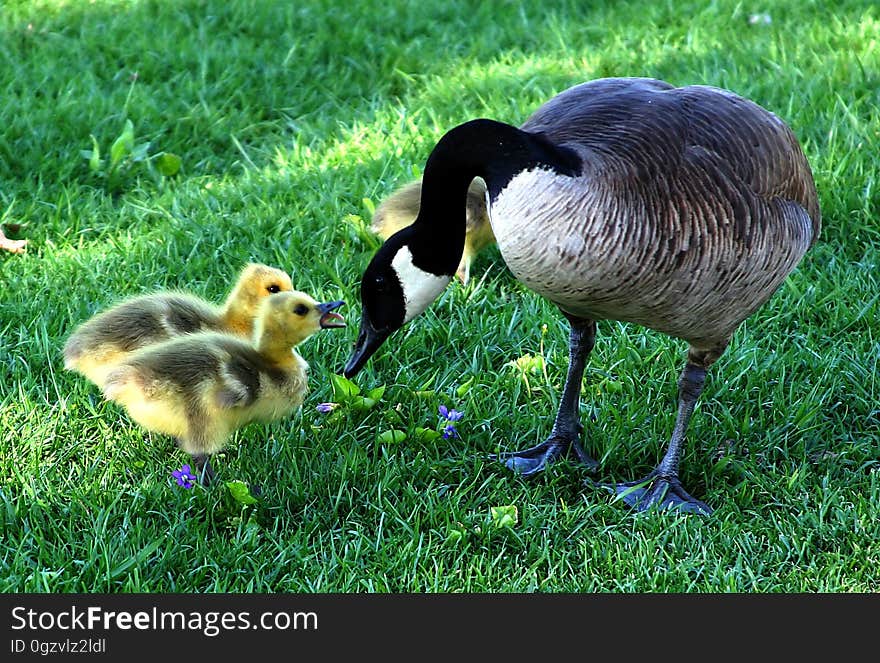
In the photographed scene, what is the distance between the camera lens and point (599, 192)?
3.21 meters

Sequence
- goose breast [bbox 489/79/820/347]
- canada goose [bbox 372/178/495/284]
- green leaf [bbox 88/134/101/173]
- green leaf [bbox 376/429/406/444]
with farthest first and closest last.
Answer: green leaf [bbox 88/134/101/173]
canada goose [bbox 372/178/495/284]
green leaf [bbox 376/429/406/444]
goose breast [bbox 489/79/820/347]

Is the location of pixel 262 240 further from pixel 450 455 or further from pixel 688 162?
pixel 688 162

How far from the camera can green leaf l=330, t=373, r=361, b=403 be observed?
409 cm

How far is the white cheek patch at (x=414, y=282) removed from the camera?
11.1 feet

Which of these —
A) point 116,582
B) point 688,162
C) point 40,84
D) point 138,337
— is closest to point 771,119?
point 688,162

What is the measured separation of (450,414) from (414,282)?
822mm

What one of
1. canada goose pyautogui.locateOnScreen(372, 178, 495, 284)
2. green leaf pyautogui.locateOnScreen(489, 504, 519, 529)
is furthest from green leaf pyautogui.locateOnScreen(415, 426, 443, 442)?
canada goose pyautogui.locateOnScreen(372, 178, 495, 284)

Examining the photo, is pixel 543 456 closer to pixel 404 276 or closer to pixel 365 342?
pixel 365 342

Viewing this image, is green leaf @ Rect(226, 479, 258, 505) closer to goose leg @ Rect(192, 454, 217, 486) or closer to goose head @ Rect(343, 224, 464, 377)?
goose leg @ Rect(192, 454, 217, 486)

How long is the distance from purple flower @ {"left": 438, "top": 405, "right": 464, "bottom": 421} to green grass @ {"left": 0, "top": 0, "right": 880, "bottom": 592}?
0.30ft

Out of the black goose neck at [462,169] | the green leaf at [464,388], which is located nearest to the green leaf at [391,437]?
the green leaf at [464,388]

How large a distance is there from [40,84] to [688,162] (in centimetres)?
421

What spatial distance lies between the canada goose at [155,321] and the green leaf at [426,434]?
74 centimetres

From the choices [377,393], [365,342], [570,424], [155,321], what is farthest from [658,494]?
[155,321]
